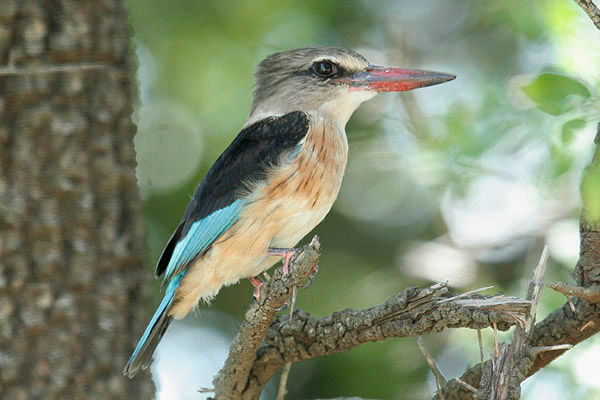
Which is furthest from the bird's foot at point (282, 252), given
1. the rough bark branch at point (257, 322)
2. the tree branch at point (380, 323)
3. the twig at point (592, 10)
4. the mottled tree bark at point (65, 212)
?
the twig at point (592, 10)

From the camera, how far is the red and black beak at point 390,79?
10.3ft

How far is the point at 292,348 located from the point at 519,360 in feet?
2.22

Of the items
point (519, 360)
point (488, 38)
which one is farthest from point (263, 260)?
point (488, 38)

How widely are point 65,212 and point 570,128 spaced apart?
1661 millimetres

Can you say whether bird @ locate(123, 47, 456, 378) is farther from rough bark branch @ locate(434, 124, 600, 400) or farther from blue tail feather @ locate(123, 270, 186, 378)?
rough bark branch @ locate(434, 124, 600, 400)

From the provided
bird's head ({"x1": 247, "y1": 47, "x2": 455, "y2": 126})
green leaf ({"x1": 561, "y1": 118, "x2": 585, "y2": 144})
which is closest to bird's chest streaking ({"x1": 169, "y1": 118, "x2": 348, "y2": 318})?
bird's head ({"x1": 247, "y1": 47, "x2": 455, "y2": 126})

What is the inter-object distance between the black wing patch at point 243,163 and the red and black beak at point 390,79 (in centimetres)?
31

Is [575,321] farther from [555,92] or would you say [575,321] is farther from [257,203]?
[257,203]

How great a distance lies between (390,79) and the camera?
10.7ft

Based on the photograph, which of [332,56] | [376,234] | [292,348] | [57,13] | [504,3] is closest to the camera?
[292,348]

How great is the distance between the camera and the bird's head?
3.29 metres

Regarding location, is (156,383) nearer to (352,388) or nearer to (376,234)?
(352,388)

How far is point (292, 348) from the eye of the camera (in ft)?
8.12

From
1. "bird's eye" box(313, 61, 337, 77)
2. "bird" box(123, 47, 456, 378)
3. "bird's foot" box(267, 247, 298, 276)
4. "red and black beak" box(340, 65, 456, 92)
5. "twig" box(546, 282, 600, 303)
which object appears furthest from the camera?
"bird's eye" box(313, 61, 337, 77)
